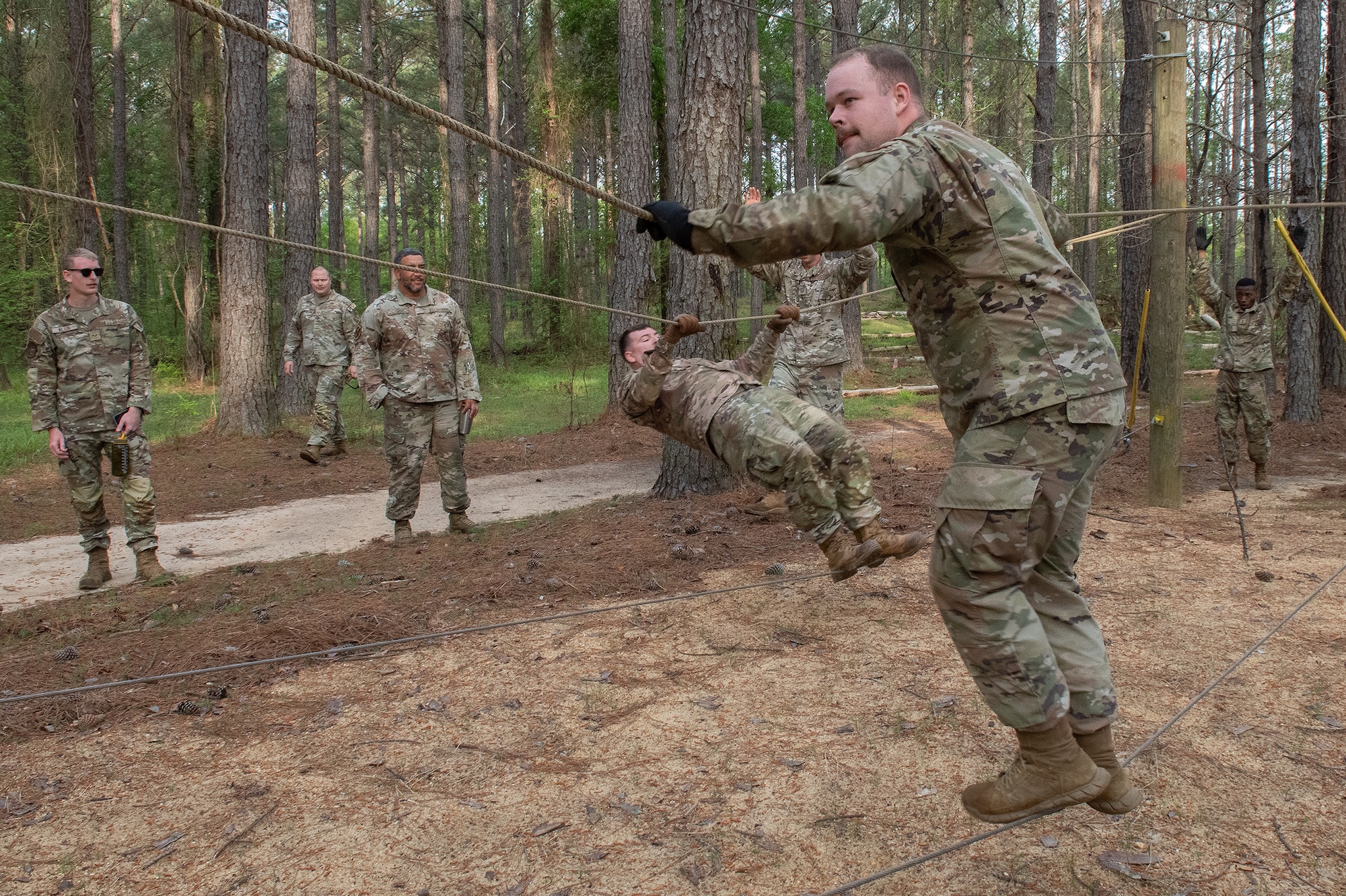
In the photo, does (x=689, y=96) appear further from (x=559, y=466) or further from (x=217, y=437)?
(x=217, y=437)

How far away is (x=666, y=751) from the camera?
12.4 ft

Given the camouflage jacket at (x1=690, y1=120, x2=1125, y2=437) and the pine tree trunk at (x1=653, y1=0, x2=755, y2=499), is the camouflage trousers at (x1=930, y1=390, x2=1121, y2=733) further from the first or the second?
the pine tree trunk at (x1=653, y1=0, x2=755, y2=499)

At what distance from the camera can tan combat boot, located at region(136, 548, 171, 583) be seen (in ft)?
22.0

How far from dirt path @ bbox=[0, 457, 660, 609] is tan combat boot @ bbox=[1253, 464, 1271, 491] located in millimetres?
5727

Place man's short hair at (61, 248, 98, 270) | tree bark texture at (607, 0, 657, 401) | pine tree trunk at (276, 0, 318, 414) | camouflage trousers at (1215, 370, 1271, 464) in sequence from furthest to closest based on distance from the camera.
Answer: pine tree trunk at (276, 0, 318, 414) < tree bark texture at (607, 0, 657, 401) < camouflage trousers at (1215, 370, 1271, 464) < man's short hair at (61, 248, 98, 270)

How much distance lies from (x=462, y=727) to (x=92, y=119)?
74.8 feet

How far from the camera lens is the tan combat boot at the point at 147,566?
6.72 meters

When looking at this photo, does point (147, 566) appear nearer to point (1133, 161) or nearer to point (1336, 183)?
point (1133, 161)

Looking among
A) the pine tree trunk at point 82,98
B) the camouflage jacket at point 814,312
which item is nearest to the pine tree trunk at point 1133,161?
the camouflage jacket at point 814,312

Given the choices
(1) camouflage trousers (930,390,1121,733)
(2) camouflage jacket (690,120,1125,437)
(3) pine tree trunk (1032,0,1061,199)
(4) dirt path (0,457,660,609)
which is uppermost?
(3) pine tree trunk (1032,0,1061,199)

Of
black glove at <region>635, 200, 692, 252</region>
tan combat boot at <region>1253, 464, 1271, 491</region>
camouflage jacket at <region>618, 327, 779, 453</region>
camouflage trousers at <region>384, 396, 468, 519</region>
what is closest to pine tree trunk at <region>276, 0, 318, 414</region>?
camouflage trousers at <region>384, 396, 468, 519</region>

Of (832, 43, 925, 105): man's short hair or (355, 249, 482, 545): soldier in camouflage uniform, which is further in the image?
(355, 249, 482, 545): soldier in camouflage uniform

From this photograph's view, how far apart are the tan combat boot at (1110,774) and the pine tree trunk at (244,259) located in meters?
11.9

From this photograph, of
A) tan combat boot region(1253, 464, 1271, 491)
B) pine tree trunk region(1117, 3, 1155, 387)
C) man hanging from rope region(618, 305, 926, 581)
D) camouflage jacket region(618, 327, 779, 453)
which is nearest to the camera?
man hanging from rope region(618, 305, 926, 581)
